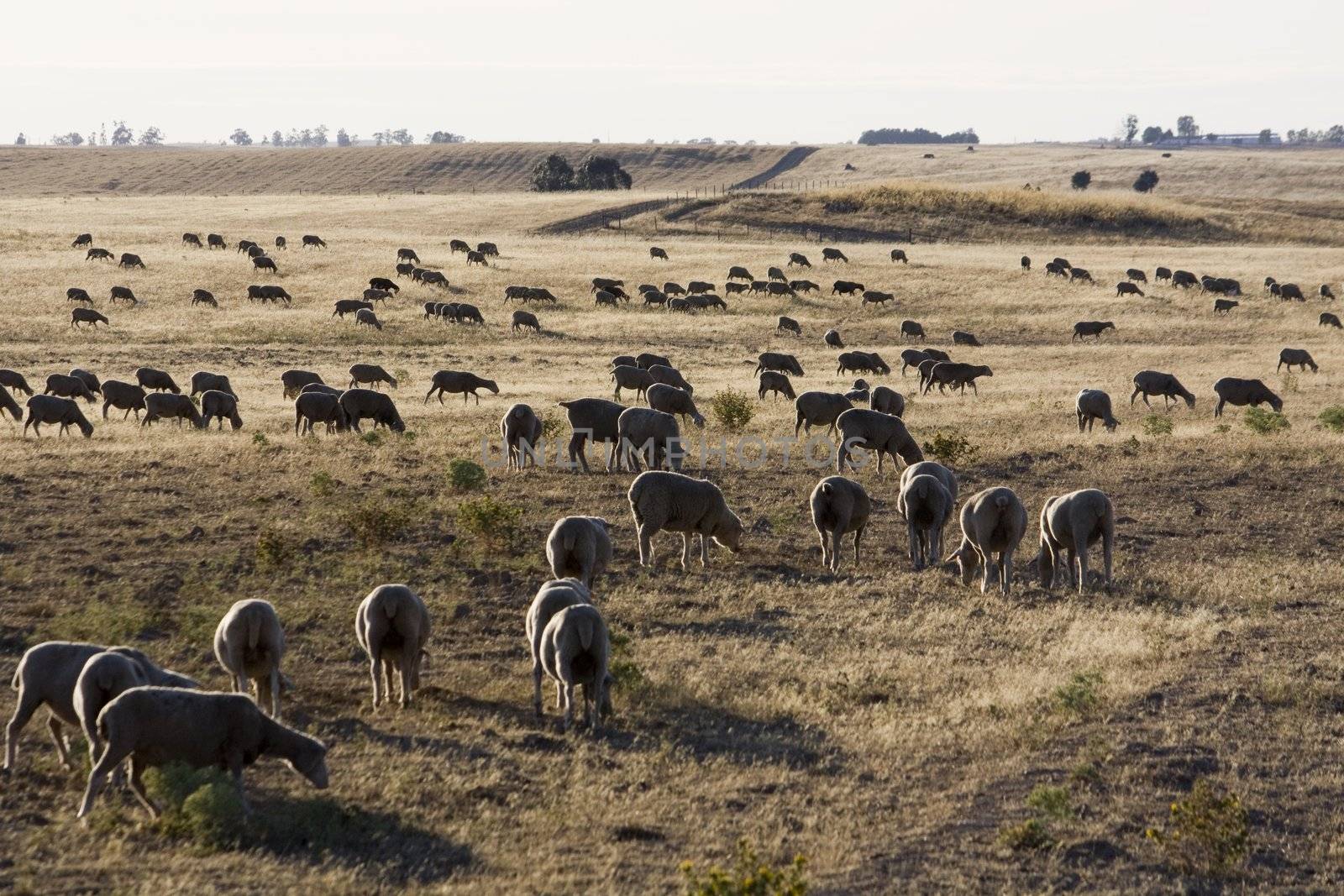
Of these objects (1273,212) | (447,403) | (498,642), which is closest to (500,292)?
(447,403)

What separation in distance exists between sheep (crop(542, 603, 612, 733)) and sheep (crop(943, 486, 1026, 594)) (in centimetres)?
637

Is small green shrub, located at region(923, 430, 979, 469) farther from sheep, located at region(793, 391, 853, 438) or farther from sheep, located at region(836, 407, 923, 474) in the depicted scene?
sheep, located at region(793, 391, 853, 438)

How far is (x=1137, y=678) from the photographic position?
12711 millimetres

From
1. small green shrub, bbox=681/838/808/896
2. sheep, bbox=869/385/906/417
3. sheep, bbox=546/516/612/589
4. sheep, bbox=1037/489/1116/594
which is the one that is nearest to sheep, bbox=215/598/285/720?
sheep, bbox=546/516/612/589

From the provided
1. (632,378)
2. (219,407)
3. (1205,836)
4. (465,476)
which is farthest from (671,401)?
(1205,836)

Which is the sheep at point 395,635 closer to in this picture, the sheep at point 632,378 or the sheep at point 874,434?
the sheep at point 874,434

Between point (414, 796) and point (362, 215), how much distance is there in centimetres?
7713

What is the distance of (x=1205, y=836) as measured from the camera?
8781 millimetres

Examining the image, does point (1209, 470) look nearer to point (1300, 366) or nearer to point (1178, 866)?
point (1178, 866)

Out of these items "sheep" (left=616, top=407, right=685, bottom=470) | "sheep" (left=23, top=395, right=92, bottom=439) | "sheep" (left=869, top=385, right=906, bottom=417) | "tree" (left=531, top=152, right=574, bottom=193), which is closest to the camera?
"sheep" (left=616, top=407, right=685, bottom=470)

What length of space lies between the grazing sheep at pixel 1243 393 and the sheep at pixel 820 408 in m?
10.1

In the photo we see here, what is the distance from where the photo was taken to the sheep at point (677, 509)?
1733cm

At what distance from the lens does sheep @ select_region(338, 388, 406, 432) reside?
2662cm

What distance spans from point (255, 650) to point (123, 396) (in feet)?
63.7
